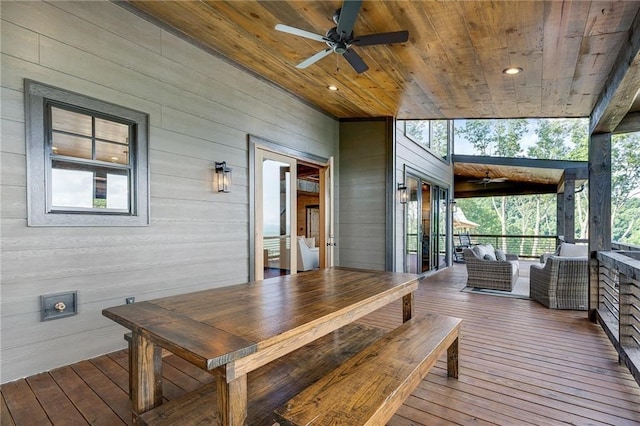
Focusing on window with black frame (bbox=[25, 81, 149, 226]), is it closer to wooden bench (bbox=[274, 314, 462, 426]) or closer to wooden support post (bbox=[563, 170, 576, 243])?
wooden bench (bbox=[274, 314, 462, 426])

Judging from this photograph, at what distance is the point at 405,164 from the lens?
6.57 meters

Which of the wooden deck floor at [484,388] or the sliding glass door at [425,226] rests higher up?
the sliding glass door at [425,226]

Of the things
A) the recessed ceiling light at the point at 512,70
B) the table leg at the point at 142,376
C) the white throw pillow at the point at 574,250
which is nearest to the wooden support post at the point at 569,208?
the white throw pillow at the point at 574,250

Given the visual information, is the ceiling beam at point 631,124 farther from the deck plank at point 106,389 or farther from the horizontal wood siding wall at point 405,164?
the deck plank at point 106,389

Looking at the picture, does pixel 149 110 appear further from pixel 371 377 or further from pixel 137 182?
pixel 371 377

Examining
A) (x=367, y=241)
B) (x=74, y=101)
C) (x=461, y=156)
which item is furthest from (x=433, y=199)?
(x=74, y=101)

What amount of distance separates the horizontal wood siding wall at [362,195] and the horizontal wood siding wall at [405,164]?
389mm

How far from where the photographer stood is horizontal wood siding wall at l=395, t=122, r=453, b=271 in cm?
615

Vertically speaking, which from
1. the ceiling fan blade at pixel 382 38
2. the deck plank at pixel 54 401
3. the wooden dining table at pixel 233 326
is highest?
the ceiling fan blade at pixel 382 38

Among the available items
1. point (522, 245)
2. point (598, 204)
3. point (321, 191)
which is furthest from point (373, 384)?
point (522, 245)

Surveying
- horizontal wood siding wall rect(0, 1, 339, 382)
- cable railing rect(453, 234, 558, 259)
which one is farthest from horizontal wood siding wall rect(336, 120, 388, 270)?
cable railing rect(453, 234, 558, 259)

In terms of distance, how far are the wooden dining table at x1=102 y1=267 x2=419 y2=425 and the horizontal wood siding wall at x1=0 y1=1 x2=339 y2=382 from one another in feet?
4.26

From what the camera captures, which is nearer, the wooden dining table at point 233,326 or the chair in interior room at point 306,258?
the wooden dining table at point 233,326

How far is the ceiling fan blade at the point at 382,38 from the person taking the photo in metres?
2.68
